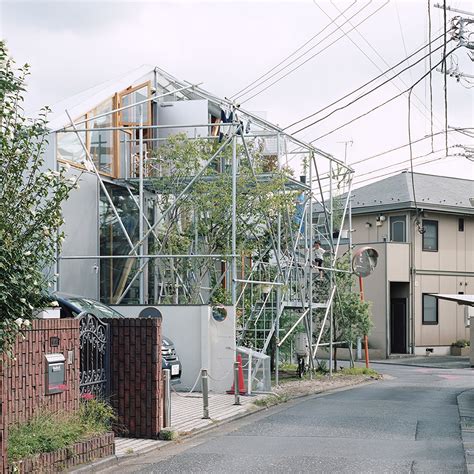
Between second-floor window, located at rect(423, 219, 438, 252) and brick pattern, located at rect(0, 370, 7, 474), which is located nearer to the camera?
brick pattern, located at rect(0, 370, 7, 474)

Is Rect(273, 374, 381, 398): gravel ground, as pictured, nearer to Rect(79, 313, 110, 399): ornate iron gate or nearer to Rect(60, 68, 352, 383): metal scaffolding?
Rect(60, 68, 352, 383): metal scaffolding

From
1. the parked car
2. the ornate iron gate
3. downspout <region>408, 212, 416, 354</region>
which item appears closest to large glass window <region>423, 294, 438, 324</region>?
downspout <region>408, 212, 416, 354</region>

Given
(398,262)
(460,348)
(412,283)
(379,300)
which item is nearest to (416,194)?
(398,262)

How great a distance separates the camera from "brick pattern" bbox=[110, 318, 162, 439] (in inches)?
494

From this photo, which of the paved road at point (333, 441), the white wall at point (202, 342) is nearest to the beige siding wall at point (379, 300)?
the paved road at point (333, 441)

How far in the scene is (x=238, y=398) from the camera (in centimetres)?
1677

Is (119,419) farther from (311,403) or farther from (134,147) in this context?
(134,147)

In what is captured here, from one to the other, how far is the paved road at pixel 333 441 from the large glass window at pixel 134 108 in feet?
32.0

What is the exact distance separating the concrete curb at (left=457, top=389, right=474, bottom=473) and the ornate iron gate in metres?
5.12

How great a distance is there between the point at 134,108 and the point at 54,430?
15497mm

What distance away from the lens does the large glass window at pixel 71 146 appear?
21234 millimetres

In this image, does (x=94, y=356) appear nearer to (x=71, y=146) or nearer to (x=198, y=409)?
(x=198, y=409)

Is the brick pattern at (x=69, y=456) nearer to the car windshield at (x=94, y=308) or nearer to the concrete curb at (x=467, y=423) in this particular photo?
the concrete curb at (x=467, y=423)

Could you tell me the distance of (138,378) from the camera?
41.4 feet
